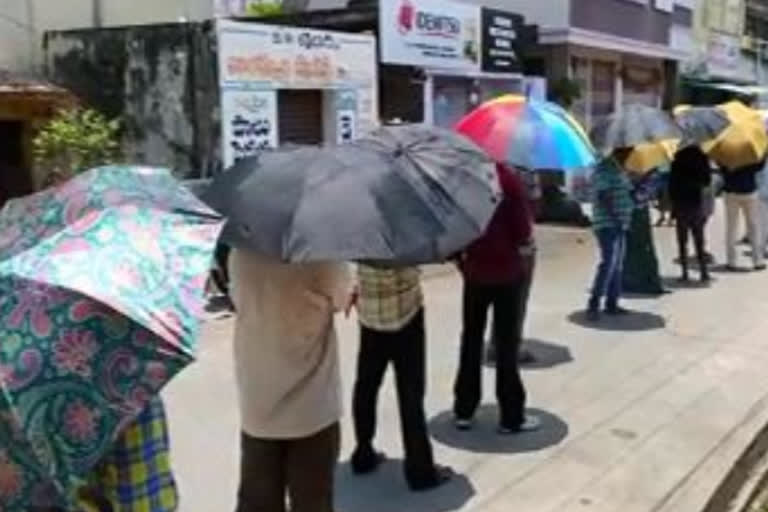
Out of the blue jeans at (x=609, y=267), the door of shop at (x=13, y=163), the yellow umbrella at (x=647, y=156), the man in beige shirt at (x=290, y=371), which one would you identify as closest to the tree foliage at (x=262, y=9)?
the door of shop at (x=13, y=163)

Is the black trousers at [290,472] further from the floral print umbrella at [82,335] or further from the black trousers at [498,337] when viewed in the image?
the black trousers at [498,337]

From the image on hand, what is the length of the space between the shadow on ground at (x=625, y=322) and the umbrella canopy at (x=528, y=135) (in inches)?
114

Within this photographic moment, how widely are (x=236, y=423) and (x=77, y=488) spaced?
13.6 ft

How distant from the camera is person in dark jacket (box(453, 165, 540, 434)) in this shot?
19.3 ft

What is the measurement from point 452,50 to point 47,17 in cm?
599

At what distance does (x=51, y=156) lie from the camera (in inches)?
399

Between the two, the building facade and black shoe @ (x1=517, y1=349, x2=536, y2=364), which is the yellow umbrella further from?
the building facade

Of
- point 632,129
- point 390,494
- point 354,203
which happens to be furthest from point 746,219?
point 354,203

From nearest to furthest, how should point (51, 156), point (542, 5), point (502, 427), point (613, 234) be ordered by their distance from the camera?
point (502, 427)
point (613, 234)
point (51, 156)
point (542, 5)

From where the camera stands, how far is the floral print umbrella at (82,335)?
7.39 feet

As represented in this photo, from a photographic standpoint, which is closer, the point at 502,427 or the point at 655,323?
the point at 502,427

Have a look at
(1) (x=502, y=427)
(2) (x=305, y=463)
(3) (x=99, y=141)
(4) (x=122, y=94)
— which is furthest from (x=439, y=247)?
(4) (x=122, y=94)

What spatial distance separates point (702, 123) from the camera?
1166cm

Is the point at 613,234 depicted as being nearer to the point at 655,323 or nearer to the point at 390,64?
the point at 655,323
